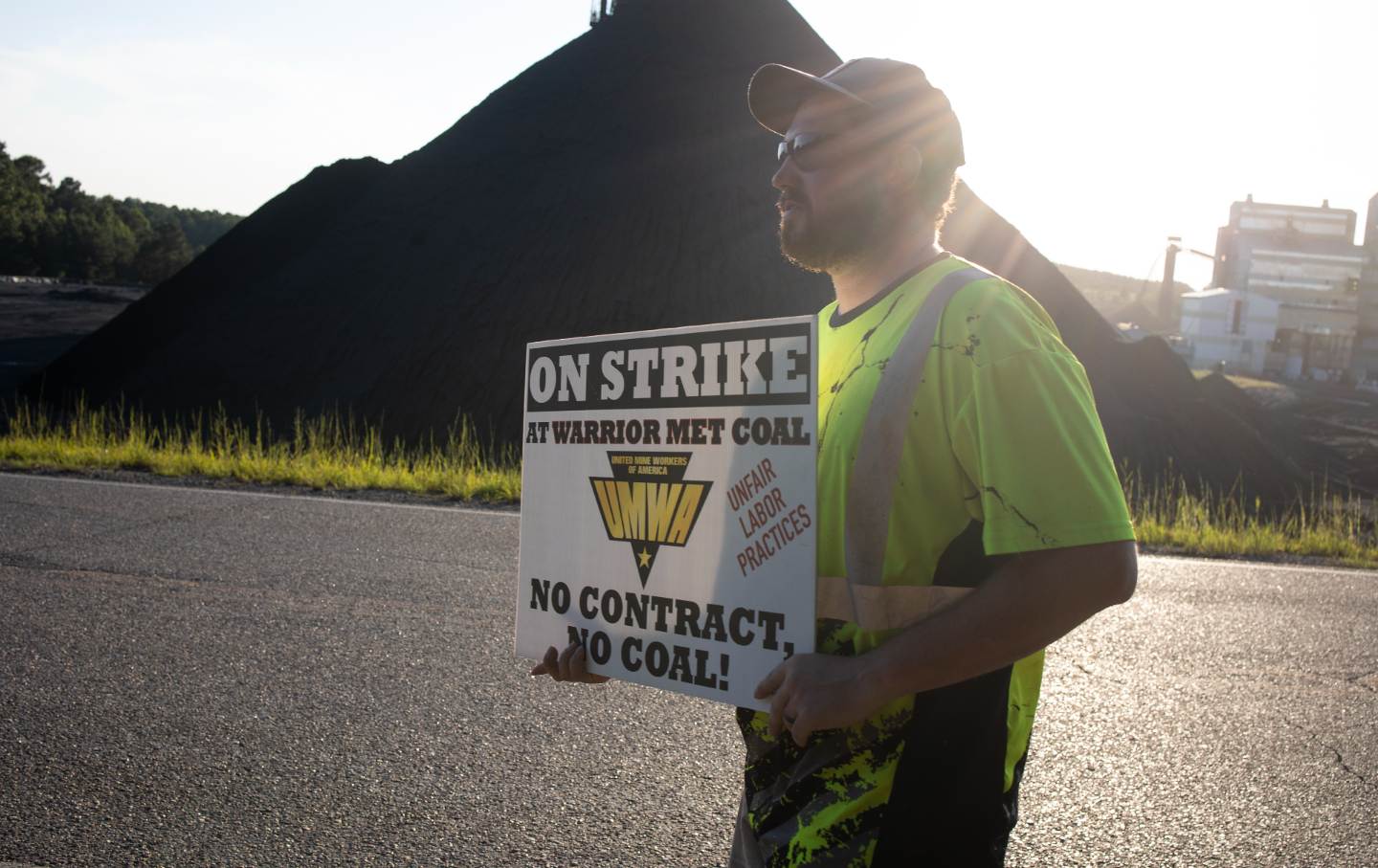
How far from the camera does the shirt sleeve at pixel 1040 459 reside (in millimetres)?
1530

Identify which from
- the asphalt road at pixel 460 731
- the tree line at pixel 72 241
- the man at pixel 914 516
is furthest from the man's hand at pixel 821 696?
the tree line at pixel 72 241

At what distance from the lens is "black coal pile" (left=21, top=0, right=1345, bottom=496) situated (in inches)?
880

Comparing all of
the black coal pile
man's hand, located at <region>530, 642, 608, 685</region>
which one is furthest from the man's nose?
the black coal pile

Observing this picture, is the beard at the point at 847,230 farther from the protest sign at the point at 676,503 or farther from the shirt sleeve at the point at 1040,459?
the shirt sleeve at the point at 1040,459

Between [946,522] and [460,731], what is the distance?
343 centimetres

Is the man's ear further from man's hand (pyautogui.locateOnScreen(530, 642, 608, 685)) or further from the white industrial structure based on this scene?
the white industrial structure

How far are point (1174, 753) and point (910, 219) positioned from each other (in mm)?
3631

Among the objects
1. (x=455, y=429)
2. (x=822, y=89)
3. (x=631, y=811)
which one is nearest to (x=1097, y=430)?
(x=822, y=89)

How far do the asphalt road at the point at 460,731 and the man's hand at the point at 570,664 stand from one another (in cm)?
176

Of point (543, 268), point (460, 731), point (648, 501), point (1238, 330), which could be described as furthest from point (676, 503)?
point (1238, 330)

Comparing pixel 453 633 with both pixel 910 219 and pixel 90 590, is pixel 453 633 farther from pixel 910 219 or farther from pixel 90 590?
pixel 910 219

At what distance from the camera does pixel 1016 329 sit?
5.19ft

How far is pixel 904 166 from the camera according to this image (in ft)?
5.93

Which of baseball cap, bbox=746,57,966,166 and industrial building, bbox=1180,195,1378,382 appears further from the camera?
industrial building, bbox=1180,195,1378,382
